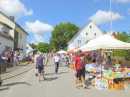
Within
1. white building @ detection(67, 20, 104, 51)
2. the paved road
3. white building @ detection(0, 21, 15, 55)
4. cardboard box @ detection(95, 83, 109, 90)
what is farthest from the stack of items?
white building @ detection(67, 20, 104, 51)

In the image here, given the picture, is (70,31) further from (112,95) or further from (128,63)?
(112,95)

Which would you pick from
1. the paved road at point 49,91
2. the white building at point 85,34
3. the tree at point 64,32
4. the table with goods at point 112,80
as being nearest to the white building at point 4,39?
the paved road at point 49,91

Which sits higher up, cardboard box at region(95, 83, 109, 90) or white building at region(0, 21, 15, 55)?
white building at region(0, 21, 15, 55)

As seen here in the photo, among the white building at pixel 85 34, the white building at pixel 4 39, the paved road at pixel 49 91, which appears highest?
the white building at pixel 85 34

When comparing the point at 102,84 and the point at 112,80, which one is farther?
the point at 112,80

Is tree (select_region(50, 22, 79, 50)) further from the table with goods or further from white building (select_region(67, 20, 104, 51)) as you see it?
the table with goods

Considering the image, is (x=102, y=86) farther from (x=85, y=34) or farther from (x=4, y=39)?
(x=85, y=34)

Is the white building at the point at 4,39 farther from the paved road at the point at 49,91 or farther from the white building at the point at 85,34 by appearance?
the white building at the point at 85,34

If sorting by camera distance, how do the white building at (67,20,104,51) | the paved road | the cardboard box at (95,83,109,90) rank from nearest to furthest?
the paved road
the cardboard box at (95,83,109,90)
the white building at (67,20,104,51)

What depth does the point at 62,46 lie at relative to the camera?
61938 mm

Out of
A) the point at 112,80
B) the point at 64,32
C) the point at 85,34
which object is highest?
the point at 64,32

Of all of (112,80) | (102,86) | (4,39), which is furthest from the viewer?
(4,39)

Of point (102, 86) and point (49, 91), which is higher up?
point (102, 86)

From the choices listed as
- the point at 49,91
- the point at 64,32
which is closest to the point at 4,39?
the point at 49,91
